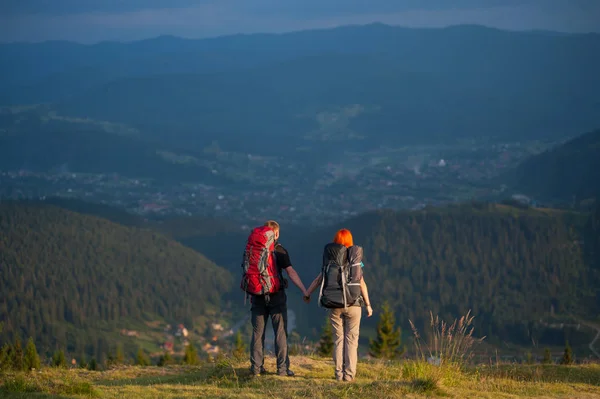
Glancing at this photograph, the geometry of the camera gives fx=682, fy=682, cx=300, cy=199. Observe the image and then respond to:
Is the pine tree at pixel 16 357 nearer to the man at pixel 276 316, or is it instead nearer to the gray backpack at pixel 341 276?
the man at pixel 276 316

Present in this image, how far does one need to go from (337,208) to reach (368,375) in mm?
167951

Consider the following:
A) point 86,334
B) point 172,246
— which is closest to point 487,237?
point 172,246

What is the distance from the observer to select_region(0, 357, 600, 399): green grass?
1094cm

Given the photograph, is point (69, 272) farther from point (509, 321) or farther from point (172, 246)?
point (509, 321)

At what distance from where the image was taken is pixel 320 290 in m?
11.4

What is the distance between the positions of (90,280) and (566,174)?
124374 millimetres

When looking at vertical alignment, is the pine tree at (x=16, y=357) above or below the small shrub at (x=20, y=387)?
below

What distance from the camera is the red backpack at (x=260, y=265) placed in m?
11.5

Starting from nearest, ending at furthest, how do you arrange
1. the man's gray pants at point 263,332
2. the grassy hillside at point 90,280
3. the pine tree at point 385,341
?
the man's gray pants at point 263,332, the pine tree at point 385,341, the grassy hillside at point 90,280

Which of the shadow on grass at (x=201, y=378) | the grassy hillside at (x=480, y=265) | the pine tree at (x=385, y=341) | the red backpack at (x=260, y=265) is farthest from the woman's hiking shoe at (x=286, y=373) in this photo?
the grassy hillside at (x=480, y=265)

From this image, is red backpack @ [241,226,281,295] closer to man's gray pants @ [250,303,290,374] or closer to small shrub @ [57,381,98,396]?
man's gray pants @ [250,303,290,374]

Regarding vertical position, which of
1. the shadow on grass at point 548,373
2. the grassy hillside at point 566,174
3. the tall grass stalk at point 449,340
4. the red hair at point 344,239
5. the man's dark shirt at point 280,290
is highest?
the grassy hillside at point 566,174

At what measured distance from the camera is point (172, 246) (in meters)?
125

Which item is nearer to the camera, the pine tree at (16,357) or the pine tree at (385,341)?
the pine tree at (16,357)
